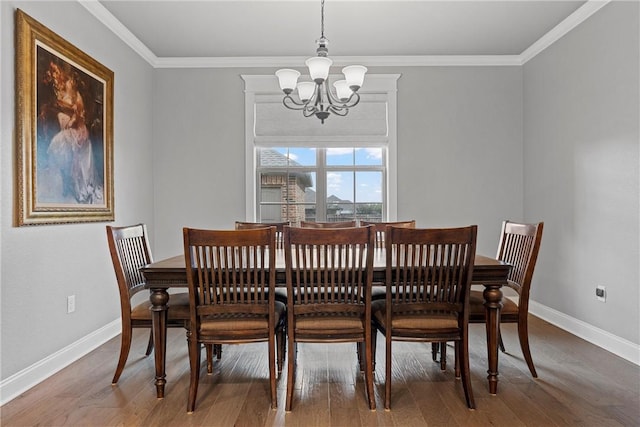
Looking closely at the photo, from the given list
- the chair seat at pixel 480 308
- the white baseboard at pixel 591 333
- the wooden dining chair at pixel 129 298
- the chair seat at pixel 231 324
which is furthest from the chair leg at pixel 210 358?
the white baseboard at pixel 591 333

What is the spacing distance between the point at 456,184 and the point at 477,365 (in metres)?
2.18

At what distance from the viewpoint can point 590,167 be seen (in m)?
3.35

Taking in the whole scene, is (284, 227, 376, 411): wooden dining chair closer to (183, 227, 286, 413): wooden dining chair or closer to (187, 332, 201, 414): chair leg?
(183, 227, 286, 413): wooden dining chair

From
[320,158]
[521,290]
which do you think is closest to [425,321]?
[521,290]

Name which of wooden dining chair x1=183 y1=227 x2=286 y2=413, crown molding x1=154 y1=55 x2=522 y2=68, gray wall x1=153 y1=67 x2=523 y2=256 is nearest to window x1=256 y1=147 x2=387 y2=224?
gray wall x1=153 y1=67 x2=523 y2=256

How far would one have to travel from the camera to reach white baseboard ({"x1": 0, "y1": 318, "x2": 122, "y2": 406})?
234 cm

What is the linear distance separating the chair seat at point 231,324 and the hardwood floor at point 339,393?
0.42 m

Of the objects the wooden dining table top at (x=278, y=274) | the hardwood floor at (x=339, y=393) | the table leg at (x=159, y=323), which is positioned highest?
the wooden dining table top at (x=278, y=274)

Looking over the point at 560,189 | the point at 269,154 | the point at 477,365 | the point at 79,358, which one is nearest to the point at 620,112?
the point at 560,189

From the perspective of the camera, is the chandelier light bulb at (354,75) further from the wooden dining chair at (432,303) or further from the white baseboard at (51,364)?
the white baseboard at (51,364)

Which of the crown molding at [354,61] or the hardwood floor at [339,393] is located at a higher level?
the crown molding at [354,61]

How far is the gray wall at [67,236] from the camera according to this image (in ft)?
7.77

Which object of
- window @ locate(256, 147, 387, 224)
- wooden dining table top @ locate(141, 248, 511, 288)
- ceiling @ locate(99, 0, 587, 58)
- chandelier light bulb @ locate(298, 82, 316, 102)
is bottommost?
wooden dining table top @ locate(141, 248, 511, 288)

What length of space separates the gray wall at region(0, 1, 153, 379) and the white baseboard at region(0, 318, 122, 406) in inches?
1.6
